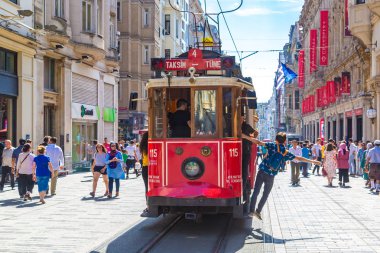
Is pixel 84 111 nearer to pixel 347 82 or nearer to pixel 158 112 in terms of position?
pixel 347 82

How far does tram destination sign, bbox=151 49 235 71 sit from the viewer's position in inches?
414

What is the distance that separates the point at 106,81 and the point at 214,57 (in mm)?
23855

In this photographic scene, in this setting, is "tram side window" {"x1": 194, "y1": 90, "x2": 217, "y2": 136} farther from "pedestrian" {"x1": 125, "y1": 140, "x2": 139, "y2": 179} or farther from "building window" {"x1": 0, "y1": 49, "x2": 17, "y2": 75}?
"pedestrian" {"x1": 125, "y1": 140, "x2": 139, "y2": 179}

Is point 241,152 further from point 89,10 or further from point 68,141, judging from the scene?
point 89,10

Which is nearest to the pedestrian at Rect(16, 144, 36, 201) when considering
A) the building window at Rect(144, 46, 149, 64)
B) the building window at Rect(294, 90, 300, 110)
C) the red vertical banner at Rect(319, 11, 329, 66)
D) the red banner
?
the red vertical banner at Rect(319, 11, 329, 66)

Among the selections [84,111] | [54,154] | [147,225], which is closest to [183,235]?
[147,225]

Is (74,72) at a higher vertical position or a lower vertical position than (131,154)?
higher

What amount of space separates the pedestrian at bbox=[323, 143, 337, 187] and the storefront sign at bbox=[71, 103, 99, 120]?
510 inches

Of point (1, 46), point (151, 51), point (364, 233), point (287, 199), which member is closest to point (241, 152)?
point (364, 233)

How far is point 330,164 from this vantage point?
21078mm

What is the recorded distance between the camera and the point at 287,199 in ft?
53.4

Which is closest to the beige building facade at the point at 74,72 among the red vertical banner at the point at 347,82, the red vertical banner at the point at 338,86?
the red vertical banner at the point at 347,82

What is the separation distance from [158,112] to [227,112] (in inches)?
50.8

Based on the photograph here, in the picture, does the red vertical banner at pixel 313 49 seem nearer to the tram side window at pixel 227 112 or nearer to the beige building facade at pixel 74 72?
the beige building facade at pixel 74 72
